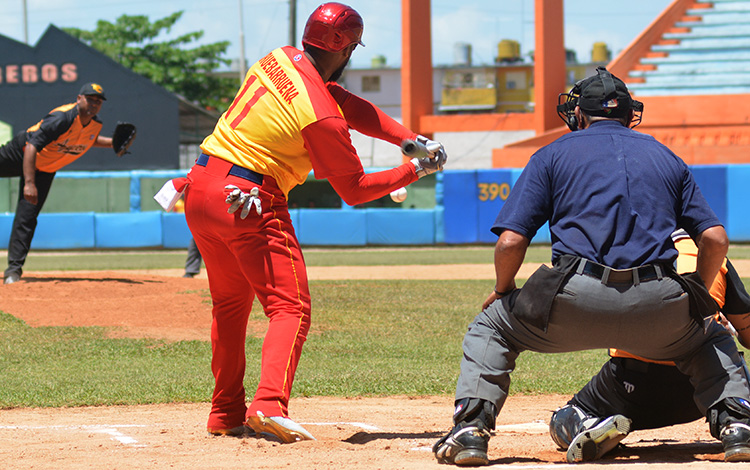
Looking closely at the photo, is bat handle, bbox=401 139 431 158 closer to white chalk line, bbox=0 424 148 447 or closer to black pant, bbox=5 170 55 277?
white chalk line, bbox=0 424 148 447

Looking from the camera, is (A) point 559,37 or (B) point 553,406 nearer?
(B) point 553,406

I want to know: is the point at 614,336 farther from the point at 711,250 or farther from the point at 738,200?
the point at 738,200

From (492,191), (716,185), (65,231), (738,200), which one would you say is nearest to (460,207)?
(492,191)

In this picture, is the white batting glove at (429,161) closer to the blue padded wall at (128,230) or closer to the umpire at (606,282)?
the umpire at (606,282)

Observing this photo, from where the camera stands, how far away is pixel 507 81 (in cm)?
6706

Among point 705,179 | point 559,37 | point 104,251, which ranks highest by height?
point 559,37

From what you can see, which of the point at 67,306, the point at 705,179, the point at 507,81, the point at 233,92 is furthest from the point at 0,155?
the point at 507,81

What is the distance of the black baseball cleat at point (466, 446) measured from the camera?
356 centimetres

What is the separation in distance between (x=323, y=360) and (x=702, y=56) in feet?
83.5

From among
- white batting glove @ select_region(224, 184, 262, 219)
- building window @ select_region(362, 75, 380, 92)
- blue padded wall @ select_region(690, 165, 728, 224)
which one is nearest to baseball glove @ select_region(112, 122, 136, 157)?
white batting glove @ select_region(224, 184, 262, 219)

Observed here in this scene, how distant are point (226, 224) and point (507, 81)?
64746 mm

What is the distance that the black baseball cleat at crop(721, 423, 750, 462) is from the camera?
3.54m

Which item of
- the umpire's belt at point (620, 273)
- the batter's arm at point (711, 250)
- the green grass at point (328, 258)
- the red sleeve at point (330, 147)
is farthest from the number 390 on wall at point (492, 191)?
the umpire's belt at point (620, 273)

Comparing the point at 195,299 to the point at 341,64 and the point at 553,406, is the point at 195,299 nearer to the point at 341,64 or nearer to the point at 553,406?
the point at 553,406
